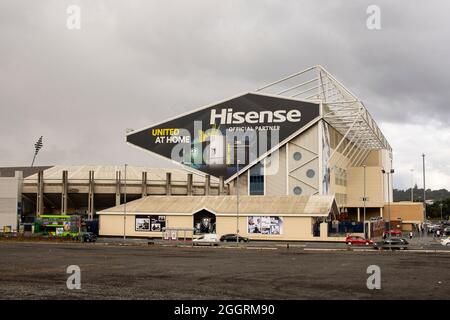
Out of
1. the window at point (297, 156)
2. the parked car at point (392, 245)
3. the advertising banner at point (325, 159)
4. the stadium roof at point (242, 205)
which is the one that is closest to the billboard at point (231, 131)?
the window at point (297, 156)

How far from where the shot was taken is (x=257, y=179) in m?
95.4

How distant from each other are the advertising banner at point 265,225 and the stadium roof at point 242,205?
823 mm

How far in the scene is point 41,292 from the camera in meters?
23.3

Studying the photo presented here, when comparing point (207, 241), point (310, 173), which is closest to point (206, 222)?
point (207, 241)

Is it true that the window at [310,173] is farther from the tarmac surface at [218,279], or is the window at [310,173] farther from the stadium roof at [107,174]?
the tarmac surface at [218,279]

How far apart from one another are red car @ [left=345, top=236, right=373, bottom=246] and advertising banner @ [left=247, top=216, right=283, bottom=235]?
9.31m

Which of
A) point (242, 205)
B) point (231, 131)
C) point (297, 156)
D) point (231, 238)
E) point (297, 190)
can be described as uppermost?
point (231, 131)

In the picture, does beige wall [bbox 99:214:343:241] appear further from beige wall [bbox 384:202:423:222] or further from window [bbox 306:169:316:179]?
beige wall [bbox 384:202:423:222]

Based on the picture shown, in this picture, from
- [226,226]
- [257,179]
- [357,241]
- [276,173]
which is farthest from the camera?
[257,179]

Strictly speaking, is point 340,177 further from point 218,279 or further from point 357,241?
point 218,279

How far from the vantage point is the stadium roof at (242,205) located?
74.4m

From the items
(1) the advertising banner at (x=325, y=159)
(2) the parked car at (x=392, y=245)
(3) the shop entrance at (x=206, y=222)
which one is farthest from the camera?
(1) the advertising banner at (x=325, y=159)

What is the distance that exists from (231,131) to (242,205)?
2062cm

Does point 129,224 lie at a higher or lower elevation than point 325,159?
lower
